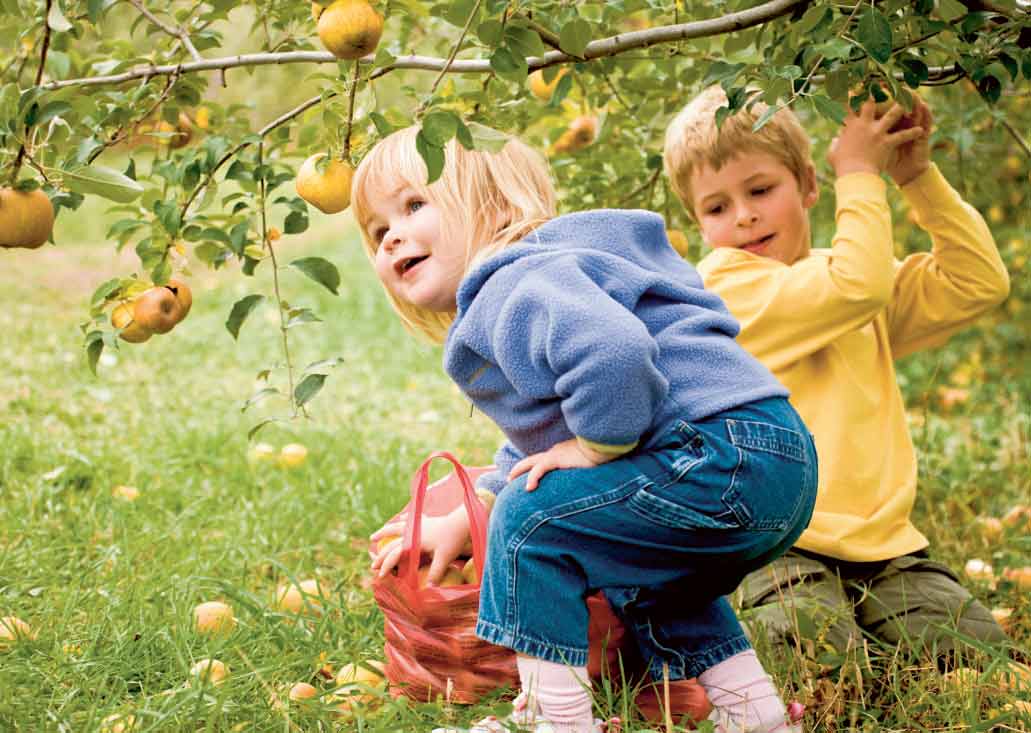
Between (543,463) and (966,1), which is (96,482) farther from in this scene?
(966,1)

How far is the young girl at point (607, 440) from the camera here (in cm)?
133

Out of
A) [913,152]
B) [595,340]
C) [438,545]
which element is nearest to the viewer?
[595,340]

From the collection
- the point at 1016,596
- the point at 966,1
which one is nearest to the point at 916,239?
the point at 1016,596

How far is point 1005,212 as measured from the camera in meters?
4.79

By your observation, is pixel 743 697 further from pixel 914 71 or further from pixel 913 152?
pixel 913 152

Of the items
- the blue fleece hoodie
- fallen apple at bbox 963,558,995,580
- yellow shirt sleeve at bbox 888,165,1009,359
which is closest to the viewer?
the blue fleece hoodie

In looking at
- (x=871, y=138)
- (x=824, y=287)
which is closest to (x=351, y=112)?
(x=824, y=287)

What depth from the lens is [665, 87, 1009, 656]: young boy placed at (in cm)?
189

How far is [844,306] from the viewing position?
1887mm

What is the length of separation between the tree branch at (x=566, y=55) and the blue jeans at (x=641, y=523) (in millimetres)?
543

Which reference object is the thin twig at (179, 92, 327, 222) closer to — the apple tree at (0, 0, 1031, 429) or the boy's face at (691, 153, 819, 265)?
the apple tree at (0, 0, 1031, 429)

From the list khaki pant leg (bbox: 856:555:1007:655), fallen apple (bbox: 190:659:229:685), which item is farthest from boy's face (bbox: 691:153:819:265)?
fallen apple (bbox: 190:659:229:685)

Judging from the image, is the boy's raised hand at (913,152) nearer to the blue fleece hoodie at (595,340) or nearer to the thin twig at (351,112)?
the blue fleece hoodie at (595,340)

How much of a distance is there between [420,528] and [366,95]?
24.8 inches
